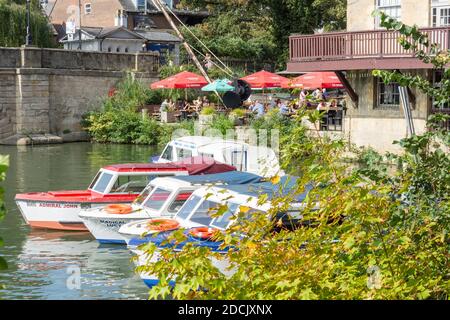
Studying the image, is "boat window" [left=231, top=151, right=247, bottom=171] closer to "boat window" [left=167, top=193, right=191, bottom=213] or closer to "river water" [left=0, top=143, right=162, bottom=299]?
"river water" [left=0, top=143, right=162, bottom=299]

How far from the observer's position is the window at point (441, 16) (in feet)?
89.8

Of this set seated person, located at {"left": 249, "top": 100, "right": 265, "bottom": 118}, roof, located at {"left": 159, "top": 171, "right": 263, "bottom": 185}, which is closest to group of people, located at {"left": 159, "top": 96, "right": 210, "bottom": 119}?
seated person, located at {"left": 249, "top": 100, "right": 265, "bottom": 118}

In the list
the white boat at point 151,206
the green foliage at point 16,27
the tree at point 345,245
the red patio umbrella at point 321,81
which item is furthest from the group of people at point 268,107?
the tree at point 345,245

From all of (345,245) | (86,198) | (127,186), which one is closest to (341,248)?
(345,245)

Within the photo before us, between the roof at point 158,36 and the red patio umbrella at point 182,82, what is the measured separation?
46.6 ft

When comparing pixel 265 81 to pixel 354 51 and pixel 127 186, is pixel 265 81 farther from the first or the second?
pixel 127 186

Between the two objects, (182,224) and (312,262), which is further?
(182,224)

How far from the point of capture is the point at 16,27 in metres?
50.8

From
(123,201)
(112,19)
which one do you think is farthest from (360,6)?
(112,19)

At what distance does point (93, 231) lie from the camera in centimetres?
1981

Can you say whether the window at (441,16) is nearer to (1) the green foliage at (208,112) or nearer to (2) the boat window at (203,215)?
(2) the boat window at (203,215)

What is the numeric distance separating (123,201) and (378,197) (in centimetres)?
1330

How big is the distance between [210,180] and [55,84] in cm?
2537

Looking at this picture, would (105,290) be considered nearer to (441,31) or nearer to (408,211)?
(408,211)
